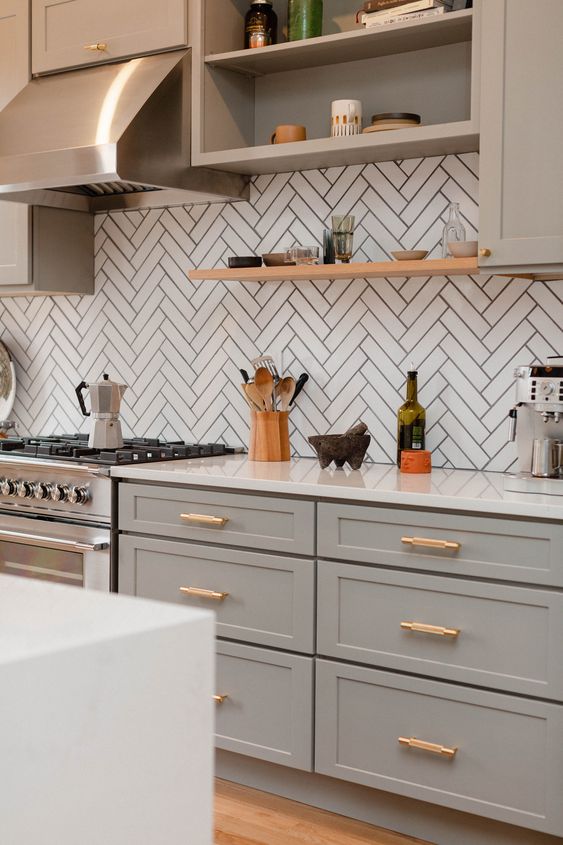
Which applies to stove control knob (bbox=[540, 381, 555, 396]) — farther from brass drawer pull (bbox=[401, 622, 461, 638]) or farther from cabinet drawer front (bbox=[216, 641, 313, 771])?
cabinet drawer front (bbox=[216, 641, 313, 771])

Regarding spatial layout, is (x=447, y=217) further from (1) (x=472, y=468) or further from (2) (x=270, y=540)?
(2) (x=270, y=540)

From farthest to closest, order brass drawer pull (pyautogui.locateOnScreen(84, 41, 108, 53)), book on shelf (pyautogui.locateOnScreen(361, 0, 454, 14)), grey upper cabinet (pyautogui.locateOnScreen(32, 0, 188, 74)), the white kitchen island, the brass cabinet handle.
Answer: brass drawer pull (pyautogui.locateOnScreen(84, 41, 108, 53)) → grey upper cabinet (pyautogui.locateOnScreen(32, 0, 188, 74)) → book on shelf (pyautogui.locateOnScreen(361, 0, 454, 14)) → the brass cabinet handle → the white kitchen island

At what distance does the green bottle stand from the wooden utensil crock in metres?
0.38

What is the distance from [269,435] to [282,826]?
1.17 m

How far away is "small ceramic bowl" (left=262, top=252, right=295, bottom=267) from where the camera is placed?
10.6 ft

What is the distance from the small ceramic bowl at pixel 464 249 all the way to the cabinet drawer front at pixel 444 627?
3.03ft

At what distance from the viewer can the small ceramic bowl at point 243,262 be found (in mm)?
3328

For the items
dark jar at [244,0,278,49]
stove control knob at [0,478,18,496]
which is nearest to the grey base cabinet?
stove control knob at [0,478,18,496]

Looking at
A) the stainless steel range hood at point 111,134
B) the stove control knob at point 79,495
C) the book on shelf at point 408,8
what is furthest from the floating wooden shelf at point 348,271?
the stove control knob at point 79,495

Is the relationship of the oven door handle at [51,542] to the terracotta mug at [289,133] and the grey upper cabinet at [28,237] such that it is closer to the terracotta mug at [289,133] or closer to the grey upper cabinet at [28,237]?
the grey upper cabinet at [28,237]

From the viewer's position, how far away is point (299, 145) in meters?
3.11

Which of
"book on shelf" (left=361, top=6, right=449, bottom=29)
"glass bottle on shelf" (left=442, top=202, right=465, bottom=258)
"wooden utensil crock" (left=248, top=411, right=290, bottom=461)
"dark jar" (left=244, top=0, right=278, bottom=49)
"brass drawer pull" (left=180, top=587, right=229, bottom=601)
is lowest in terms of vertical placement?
"brass drawer pull" (left=180, top=587, right=229, bottom=601)

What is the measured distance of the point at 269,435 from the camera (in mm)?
3254

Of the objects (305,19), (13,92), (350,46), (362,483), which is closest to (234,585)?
(362,483)
